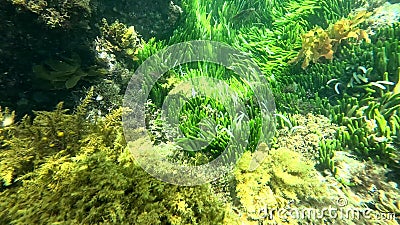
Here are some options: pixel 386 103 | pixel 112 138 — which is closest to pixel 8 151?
pixel 112 138

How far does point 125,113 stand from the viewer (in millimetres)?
3250

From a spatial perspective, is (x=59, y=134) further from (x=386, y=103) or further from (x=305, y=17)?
Answer: (x=305, y=17)

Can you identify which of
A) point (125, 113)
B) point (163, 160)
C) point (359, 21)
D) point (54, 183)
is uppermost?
point (359, 21)

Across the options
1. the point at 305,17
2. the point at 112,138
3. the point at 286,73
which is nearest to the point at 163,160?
the point at 112,138

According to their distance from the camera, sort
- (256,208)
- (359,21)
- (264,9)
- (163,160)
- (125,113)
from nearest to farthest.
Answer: (256,208) < (163,160) < (125,113) < (359,21) < (264,9)

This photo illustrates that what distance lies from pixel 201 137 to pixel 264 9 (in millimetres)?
4918

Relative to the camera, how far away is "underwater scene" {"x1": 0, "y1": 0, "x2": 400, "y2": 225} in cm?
239

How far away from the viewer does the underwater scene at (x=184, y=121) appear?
239 centimetres

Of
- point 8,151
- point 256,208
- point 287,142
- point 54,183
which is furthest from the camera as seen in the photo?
point 287,142

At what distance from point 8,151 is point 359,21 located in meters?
6.31

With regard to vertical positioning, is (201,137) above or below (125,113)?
below

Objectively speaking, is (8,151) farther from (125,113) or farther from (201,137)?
(201,137)

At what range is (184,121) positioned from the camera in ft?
12.1

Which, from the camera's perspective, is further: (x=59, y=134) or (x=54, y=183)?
(x=59, y=134)
